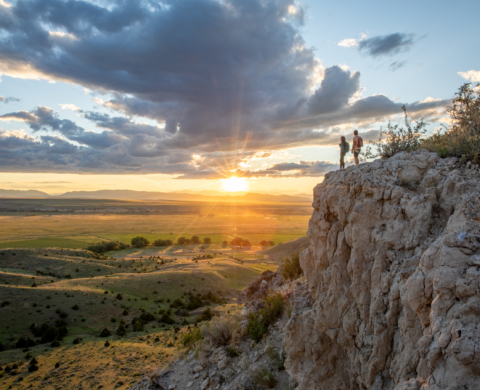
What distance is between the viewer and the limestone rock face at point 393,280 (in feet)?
14.7

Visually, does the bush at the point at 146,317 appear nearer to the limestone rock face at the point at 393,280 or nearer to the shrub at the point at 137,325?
the shrub at the point at 137,325

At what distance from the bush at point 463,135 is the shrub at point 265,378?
396 inches

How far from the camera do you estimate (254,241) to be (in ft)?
377

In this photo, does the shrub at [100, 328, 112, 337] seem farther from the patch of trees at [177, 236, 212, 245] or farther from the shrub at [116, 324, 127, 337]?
the patch of trees at [177, 236, 212, 245]

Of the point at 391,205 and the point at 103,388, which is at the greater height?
the point at 391,205

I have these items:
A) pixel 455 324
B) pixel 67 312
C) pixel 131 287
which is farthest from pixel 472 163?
pixel 131 287

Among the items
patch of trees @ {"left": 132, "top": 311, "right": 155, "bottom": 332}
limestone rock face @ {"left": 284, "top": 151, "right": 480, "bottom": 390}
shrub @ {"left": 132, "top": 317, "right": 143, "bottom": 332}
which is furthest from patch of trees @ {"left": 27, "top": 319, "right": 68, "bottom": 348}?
limestone rock face @ {"left": 284, "top": 151, "right": 480, "bottom": 390}

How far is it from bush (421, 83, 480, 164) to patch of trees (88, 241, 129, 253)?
9632 centimetres

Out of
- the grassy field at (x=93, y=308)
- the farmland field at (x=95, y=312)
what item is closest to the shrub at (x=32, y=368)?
the grassy field at (x=93, y=308)

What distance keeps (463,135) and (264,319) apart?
1162 centimetres

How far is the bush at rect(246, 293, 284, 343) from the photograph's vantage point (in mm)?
13727

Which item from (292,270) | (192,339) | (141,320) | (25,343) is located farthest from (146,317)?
(292,270)

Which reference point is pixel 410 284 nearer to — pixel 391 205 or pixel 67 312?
pixel 391 205

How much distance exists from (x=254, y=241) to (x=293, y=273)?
3833 inches
